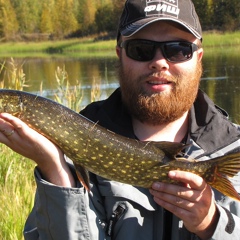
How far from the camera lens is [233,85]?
40.3ft

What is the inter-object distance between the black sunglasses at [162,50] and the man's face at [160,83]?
0.07ft

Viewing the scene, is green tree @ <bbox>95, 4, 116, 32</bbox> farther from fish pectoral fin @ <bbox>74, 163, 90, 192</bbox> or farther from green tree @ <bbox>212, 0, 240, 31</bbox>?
fish pectoral fin @ <bbox>74, 163, 90, 192</bbox>

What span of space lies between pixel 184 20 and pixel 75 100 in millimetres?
2767

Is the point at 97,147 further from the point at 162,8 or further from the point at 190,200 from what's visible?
the point at 162,8

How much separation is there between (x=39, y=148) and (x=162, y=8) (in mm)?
1003

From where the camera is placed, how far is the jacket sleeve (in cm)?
202

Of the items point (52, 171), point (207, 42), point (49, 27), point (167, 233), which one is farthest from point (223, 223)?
point (49, 27)

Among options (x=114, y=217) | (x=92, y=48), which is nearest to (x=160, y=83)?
(x=114, y=217)

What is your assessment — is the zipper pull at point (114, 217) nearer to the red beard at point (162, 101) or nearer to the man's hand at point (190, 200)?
the man's hand at point (190, 200)

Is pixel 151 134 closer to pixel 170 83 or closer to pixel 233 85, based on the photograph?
pixel 170 83

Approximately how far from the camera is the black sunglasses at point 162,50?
2.30m

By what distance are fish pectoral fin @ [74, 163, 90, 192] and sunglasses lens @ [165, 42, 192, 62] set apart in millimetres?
726

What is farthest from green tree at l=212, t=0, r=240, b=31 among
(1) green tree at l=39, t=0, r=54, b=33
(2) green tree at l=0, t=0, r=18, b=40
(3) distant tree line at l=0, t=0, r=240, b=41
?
(1) green tree at l=39, t=0, r=54, b=33

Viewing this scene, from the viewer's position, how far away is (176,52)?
7.55ft
